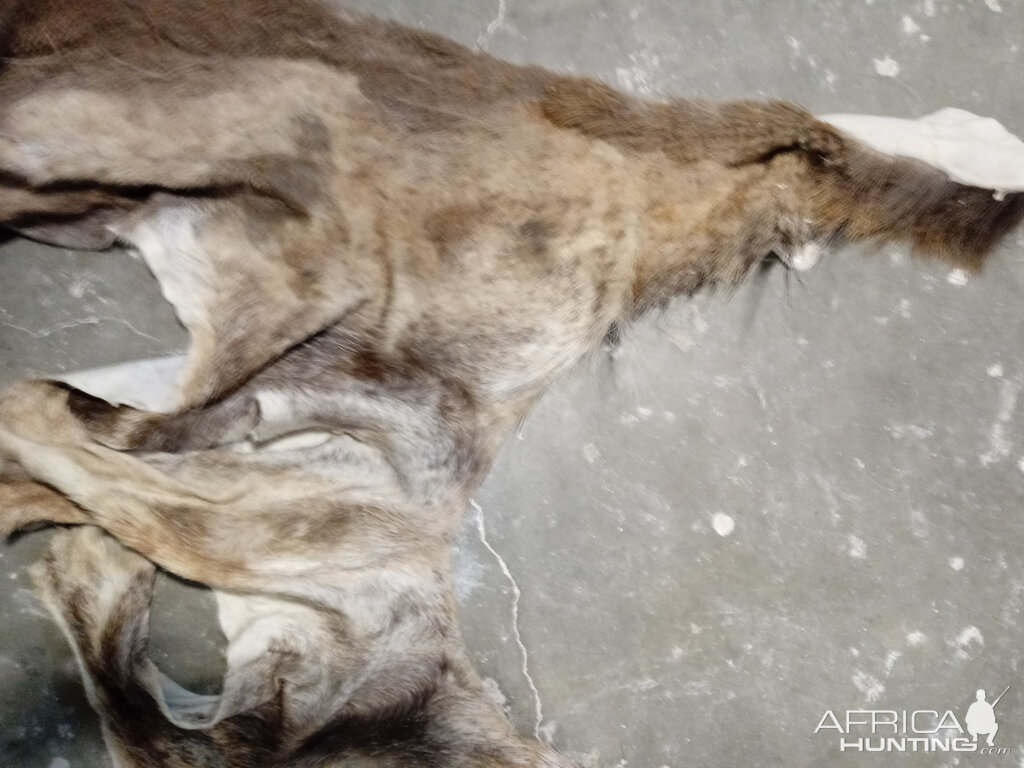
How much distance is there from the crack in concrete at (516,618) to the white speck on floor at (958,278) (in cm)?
119

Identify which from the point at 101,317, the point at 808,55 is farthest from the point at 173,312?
the point at 808,55

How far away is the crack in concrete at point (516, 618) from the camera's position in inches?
74.0

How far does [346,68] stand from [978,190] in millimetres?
1259

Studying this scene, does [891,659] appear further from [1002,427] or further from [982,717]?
[1002,427]

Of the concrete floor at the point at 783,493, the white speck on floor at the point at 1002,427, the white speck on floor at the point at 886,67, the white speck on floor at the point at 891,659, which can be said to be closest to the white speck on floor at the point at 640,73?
the concrete floor at the point at 783,493

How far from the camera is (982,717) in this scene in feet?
6.52

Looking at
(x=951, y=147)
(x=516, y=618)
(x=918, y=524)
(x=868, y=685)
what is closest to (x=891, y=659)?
(x=868, y=685)

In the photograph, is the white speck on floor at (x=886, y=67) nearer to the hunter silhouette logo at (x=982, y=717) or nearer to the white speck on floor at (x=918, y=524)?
the white speck on floor at (x=918, y=524)

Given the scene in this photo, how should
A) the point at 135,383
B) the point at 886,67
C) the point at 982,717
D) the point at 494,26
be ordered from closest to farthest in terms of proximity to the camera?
the point at 135,383 < the point at 494,26 < the point at 886,67 < the point at 982,717

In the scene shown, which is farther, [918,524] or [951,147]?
[918,524]

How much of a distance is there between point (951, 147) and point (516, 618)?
1.36 m

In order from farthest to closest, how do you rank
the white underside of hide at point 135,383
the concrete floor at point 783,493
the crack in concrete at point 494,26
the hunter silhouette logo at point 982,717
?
the hunter silhouette logo at point 982,717 < the concrete floor at point 783,493 < the crack in concrete at point 494,26 < the white underside of hide at point 135,383

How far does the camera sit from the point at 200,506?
61.4 inches

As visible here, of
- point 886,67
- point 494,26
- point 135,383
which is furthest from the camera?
point 886,67
